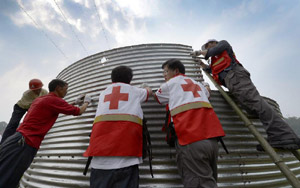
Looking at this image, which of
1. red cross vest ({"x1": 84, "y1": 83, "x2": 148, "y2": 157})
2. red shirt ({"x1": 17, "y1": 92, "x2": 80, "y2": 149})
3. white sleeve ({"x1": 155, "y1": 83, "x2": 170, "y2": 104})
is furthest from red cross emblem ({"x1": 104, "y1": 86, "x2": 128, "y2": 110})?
red shirt ({"x1": 17, "y1": 92, "x2": 80, "y2": 149})

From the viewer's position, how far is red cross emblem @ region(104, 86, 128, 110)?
2.00m

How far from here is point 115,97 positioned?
2068 millimetres

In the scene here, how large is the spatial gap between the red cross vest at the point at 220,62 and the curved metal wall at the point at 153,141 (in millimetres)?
450

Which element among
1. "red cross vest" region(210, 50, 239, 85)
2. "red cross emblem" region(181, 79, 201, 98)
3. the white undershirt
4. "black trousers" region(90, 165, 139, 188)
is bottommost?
"black trousers" region(90, 165, 139, 188)

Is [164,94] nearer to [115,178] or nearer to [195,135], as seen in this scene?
[195,135]

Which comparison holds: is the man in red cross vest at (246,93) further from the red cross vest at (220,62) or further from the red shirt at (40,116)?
the red shirt at (40,116)

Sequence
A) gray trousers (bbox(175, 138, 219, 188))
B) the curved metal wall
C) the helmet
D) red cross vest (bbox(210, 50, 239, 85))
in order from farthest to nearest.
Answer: the helmet
red cross vest (bbox(210, 50, 239, 85))
the curved metal wall
gray trousers (bbox(175, 138, 219, 188))

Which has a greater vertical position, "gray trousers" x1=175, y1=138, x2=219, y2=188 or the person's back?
the person's back

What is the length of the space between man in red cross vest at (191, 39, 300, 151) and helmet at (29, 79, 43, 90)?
3.79m

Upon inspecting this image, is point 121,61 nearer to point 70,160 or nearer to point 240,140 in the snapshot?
point 70,160

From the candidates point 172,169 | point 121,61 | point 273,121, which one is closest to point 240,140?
point 273,121

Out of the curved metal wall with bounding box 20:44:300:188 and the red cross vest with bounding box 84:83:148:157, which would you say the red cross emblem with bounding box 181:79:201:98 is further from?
the curved metal wall with bounding box 20:44:300:188

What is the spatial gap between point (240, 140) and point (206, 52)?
182 cm

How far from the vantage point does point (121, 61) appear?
151 inches
